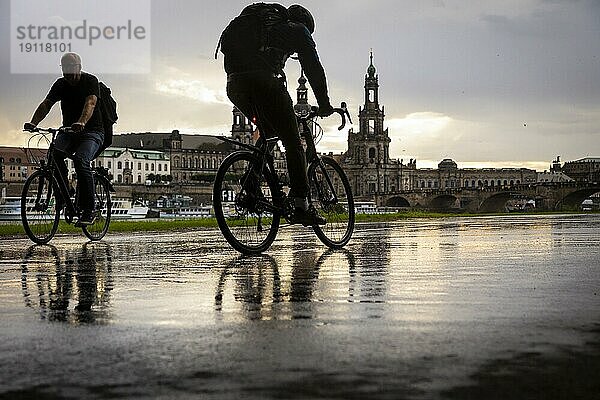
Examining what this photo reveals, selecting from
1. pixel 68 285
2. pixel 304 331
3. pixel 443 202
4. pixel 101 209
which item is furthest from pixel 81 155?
pixel 443 202

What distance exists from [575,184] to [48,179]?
84335mm

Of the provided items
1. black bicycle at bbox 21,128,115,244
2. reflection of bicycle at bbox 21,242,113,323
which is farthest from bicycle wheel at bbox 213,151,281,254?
black bicycle at bbox 21,128,115,244

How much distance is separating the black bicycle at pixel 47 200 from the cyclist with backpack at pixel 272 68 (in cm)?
262

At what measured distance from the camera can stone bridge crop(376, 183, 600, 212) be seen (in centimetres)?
8688

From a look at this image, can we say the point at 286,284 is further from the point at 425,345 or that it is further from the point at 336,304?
the point at 425,345

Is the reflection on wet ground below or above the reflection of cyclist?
below

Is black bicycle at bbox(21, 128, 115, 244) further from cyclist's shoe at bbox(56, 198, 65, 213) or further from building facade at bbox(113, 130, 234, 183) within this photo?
building facade at bbox(113, 130, 234, 183)

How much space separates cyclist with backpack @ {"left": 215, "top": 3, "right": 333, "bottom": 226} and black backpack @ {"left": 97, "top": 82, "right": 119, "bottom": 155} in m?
2.72

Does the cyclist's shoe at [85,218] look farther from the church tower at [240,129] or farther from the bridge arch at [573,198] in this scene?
the church tower at [240,129]

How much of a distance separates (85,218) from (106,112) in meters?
1.02

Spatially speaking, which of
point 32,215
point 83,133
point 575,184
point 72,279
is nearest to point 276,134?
→ point 72,279

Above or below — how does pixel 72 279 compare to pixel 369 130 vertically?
below

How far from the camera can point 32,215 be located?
8.09 m

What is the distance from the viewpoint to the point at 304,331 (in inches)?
90.6
